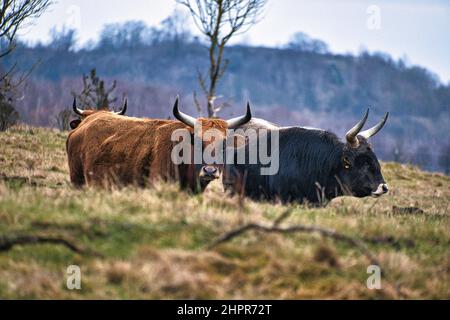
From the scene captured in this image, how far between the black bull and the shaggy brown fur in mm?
799

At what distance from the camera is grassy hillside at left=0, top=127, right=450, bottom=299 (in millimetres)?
5145

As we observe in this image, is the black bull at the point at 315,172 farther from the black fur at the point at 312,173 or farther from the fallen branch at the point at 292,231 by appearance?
the fallen branch at the point at 292,231

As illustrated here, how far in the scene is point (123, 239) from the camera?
5633 mm

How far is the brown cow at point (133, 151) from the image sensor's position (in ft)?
31.3

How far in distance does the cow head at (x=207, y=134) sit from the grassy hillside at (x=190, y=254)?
6.26 ft

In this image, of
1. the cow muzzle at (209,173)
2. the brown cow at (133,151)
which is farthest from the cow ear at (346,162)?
the cow muzzle at (209,173)

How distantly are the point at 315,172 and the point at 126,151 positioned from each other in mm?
2700

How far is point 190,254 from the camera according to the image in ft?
17.6

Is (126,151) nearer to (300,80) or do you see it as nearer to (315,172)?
(315,172)

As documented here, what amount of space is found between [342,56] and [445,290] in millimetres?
136610

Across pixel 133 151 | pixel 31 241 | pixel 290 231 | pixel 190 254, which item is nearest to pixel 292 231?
pixel 290 231

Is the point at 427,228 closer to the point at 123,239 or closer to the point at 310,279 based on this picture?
the point at 310,279
